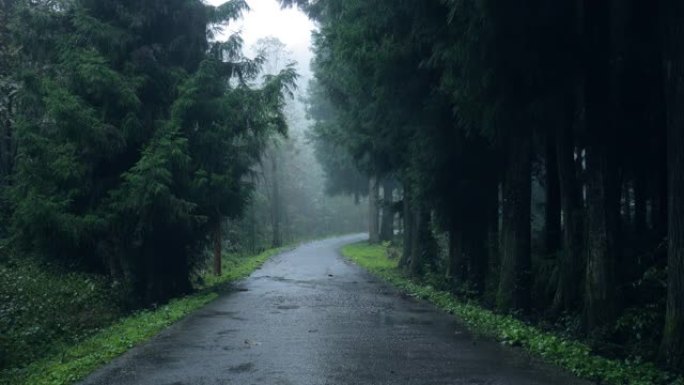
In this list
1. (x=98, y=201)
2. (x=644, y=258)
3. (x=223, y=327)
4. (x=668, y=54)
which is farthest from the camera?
(x=98, y=201)

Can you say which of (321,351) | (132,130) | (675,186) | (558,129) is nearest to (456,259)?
(558,129)

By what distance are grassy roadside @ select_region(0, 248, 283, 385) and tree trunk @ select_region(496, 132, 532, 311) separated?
6706mm

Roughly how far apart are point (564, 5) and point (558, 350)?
4903mm

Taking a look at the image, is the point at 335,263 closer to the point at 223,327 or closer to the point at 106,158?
the point at 106,158

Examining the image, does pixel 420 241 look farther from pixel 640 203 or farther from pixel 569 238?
pixel 569 238

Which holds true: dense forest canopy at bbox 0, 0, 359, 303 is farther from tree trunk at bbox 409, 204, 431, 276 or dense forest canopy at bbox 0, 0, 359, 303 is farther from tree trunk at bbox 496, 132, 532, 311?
tree trunk at bbox 496, 132, 532, 311

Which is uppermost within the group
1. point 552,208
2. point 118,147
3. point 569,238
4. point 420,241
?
point 118,147

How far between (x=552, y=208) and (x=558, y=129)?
4.67 metres

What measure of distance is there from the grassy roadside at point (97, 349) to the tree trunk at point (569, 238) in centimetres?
734

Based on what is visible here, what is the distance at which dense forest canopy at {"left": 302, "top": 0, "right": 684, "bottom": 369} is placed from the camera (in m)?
9.40

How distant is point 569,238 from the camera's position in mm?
12312

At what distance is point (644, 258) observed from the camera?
11.2 meters

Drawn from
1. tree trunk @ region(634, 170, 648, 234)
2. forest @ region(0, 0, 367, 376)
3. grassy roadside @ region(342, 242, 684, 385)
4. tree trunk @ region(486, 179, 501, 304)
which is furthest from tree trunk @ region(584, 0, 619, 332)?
forest @ region(0, 0, 367, 376)

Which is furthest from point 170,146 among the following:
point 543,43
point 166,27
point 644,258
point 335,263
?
point 335,263
